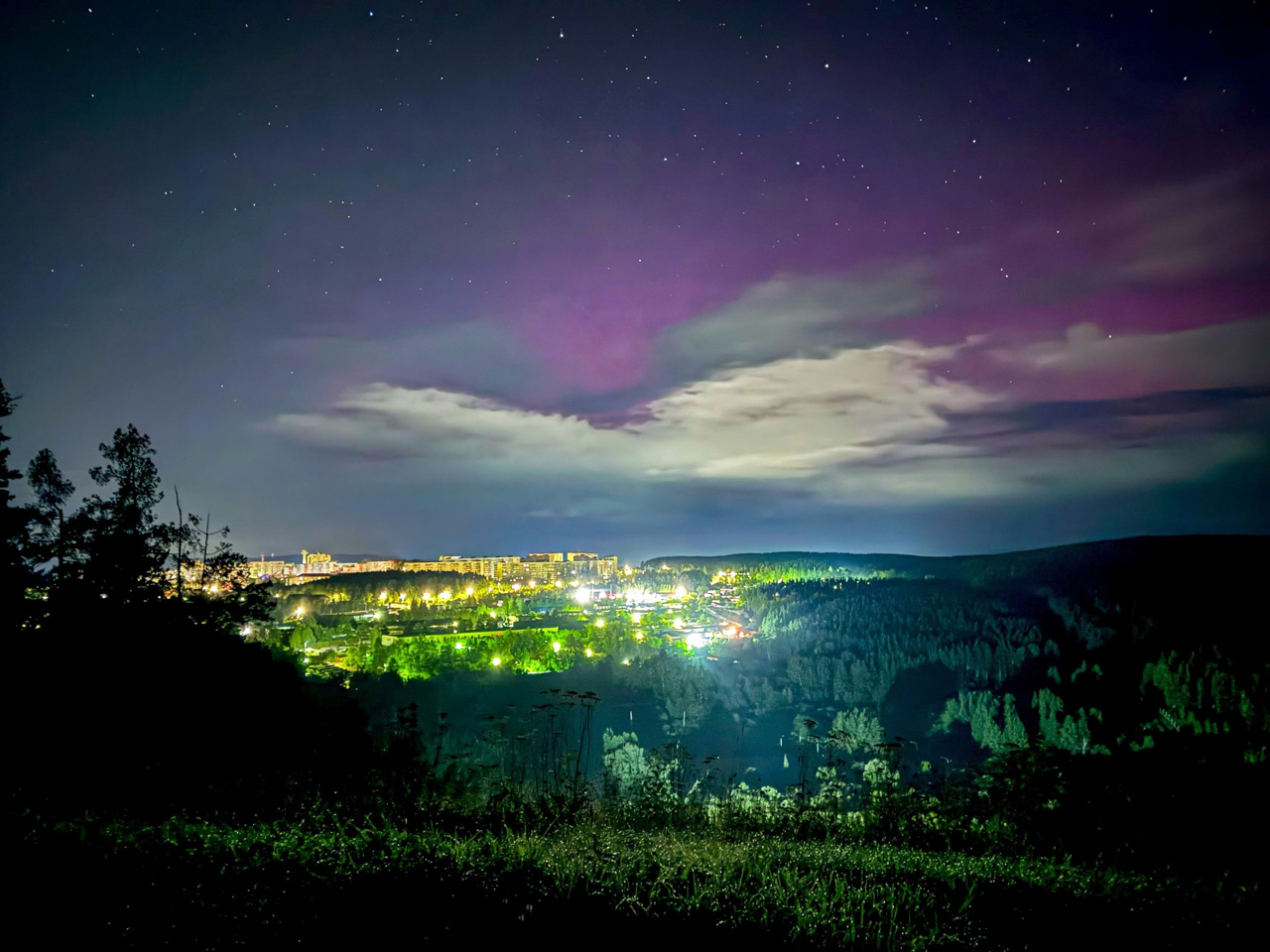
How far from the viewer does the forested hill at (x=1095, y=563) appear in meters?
60.9

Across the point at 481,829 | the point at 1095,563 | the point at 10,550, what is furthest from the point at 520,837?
the point at 1095,563

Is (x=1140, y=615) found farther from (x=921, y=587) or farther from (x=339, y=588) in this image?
(x=339, y=588)

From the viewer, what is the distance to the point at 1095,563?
80.1m

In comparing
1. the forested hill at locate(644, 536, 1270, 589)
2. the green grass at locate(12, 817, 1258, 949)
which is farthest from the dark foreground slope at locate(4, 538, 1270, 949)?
the forested hill at locate(644, 536, 1270, 589)

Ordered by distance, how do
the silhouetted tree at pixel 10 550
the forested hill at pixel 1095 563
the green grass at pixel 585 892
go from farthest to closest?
the forested hill at pixel 1095 563
the silhouetted tree at pixel 10 550
the green grass at pixel 585 892

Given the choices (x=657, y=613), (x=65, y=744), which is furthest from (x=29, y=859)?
(x=657, y=613)

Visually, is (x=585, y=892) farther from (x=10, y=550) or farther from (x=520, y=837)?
(x=10, y=550)

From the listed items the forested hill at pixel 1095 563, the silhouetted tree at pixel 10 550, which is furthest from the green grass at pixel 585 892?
the forested hill at pixel 1095 563

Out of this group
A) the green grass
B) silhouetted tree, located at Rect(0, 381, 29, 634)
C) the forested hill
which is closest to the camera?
the green grass

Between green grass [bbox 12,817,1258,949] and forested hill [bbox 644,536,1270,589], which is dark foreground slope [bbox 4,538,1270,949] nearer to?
green grass [bbox 12,817,1258,949]

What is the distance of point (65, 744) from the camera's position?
853 centimetres

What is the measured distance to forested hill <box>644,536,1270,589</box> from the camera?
6094cm

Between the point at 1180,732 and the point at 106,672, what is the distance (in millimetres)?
16591

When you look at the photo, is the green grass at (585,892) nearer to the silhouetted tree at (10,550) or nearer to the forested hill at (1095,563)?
the silhouetted tree at (10,550)
